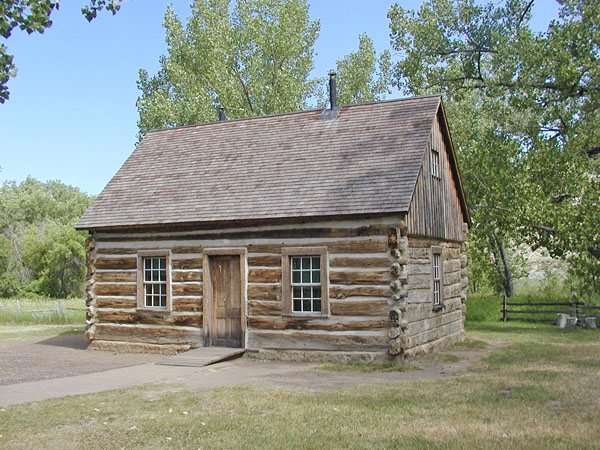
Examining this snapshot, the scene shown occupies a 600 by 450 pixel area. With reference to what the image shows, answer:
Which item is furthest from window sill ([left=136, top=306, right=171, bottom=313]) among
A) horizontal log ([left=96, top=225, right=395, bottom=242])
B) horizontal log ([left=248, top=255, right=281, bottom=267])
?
horizontal log ([left=248, top=255, right=281, bottom=267])

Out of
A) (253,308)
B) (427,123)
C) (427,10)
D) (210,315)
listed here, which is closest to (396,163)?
(427,123)

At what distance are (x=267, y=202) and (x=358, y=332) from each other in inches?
152

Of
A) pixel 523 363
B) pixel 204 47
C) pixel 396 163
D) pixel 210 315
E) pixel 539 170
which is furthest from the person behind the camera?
pixel 204 47

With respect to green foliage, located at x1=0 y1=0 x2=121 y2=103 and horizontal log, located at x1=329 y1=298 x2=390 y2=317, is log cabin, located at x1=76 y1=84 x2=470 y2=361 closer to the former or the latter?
horizontal log, located at x1=329 y1=298 x2=390 y2=317

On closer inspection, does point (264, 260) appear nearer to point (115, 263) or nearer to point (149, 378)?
point (149, 378)

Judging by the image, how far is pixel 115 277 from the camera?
694 inches

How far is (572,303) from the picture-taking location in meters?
24.0

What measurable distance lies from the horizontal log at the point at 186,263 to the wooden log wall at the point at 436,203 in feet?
A: 17.9

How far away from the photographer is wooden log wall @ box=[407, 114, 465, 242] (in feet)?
50.4

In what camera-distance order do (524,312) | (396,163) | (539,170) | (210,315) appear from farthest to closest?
(524,312) → (539,170) → (210,315) → (396,163)

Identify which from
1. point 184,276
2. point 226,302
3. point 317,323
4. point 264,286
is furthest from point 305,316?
point 184,276

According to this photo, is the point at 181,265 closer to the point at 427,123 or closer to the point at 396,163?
the point at 396,163

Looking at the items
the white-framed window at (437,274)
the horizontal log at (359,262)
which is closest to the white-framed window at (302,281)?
the horizontal log at (359,262)

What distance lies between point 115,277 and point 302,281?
18.8 feet
